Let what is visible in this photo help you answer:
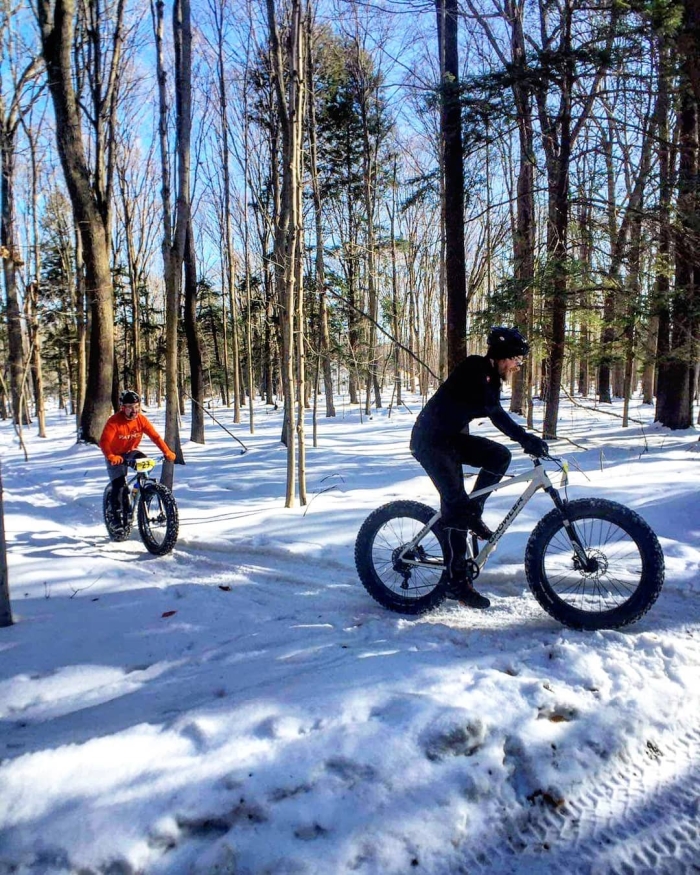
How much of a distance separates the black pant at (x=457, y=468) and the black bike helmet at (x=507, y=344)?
→ 63cm

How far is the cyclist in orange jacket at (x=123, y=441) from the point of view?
6457 millimetres

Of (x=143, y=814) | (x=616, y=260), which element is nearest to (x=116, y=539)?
(x=143, y=814)

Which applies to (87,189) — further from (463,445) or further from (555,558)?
(555,558)

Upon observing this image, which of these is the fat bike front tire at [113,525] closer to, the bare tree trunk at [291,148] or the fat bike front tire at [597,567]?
the bare tree trunk at [291,148]

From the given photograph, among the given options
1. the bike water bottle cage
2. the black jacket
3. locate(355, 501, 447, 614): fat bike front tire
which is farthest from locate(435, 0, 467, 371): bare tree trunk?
locate(355, 501, 447, 614): fat bike front tire

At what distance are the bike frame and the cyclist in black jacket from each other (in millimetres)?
79

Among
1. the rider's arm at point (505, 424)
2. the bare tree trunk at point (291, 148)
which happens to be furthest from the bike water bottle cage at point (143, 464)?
the rider's arm at point (505, 424)

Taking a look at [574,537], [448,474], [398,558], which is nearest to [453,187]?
[448,474]

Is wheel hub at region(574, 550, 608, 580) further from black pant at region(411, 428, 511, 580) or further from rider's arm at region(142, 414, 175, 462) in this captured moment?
rider's arm at region(142, 414, 175, 462)

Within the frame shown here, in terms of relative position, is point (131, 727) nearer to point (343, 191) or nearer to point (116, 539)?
point (116, 539)

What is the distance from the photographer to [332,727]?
248cm

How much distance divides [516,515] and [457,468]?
1.75 ft

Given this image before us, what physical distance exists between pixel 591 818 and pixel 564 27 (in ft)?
36.2

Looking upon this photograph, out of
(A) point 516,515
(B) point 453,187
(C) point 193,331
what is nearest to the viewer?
(A) point 516,515
